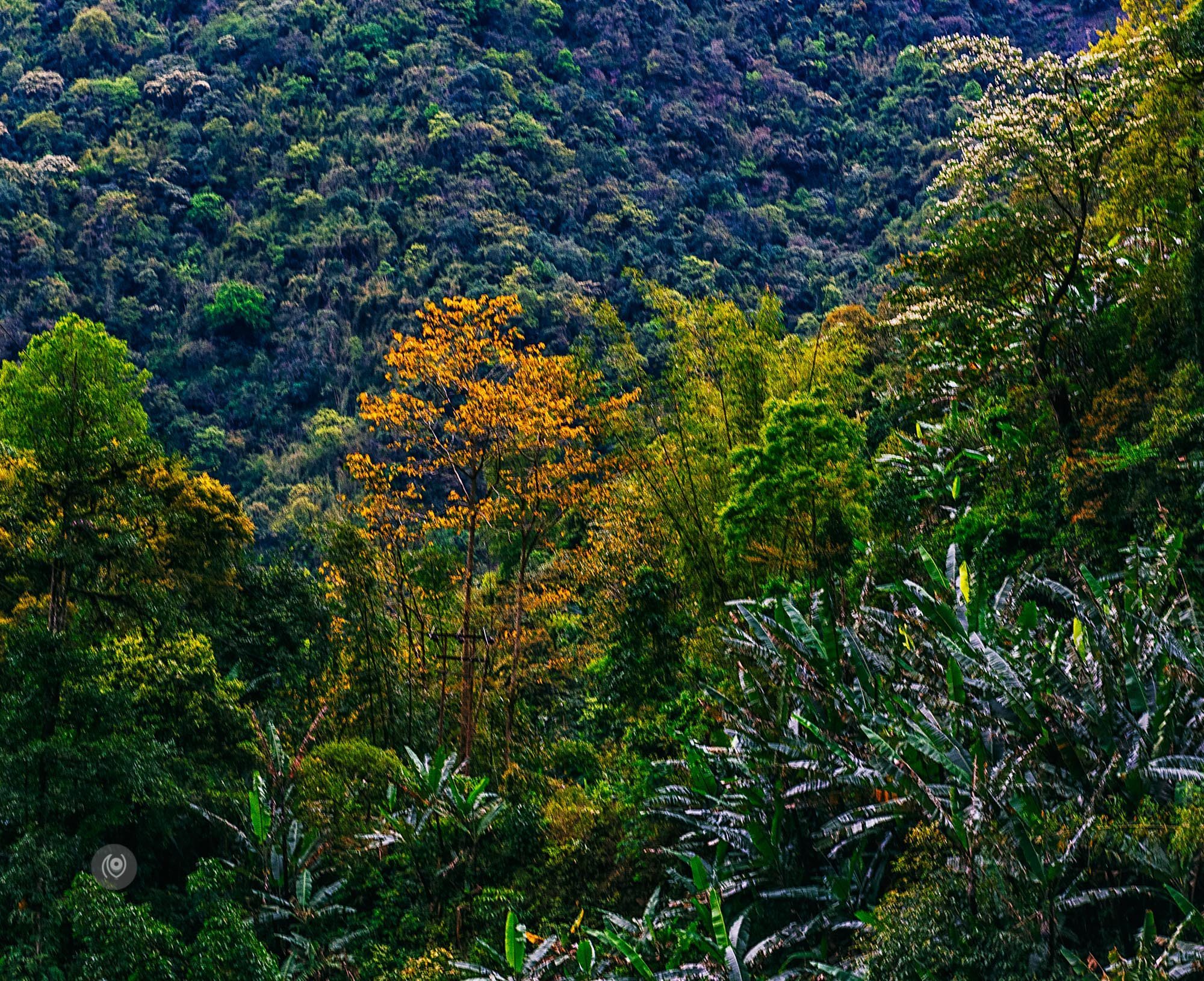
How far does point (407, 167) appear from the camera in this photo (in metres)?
58.5

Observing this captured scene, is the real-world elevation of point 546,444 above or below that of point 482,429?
below

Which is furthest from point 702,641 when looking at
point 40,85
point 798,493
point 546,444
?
point 40,85

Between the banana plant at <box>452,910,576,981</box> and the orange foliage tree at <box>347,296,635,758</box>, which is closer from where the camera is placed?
the banana plant at <box>452,910,576,981</box>

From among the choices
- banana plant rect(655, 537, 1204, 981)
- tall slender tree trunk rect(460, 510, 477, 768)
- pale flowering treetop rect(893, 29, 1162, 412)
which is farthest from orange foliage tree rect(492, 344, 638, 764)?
banana plant rect(655, 537, 1204, 981)

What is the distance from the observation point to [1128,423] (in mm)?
12008

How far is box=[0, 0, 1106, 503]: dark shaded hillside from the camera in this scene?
51469 mm

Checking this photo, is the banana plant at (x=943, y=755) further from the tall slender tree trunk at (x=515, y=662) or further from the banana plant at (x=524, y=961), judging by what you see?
the tall slender tree trunk at (x=515, y=662)

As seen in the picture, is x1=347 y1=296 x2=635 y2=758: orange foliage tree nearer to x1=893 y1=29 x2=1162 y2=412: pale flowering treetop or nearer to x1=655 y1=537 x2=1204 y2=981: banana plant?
x1=893 y1=29 x2=1162 y2=412: pale flowering treetop

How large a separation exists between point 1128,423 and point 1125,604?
4.92m

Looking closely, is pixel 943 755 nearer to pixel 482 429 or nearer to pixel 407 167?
pixel 482 429

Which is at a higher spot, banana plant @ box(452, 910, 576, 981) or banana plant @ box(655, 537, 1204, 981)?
banana plant @ box(655, 537, 1204, 981)

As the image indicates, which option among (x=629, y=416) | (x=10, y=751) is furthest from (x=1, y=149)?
(x=10, y=751)

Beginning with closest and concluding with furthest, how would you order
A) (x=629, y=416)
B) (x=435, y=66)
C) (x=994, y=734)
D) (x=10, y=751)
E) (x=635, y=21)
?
A: 1. (x=994, y=734)
2. (x=10, y=751)
3. (x=629, y=416)
4. (x=435, y=66)
5. (x=635, y=21)

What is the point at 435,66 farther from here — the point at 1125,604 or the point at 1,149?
the point at 1125,604
